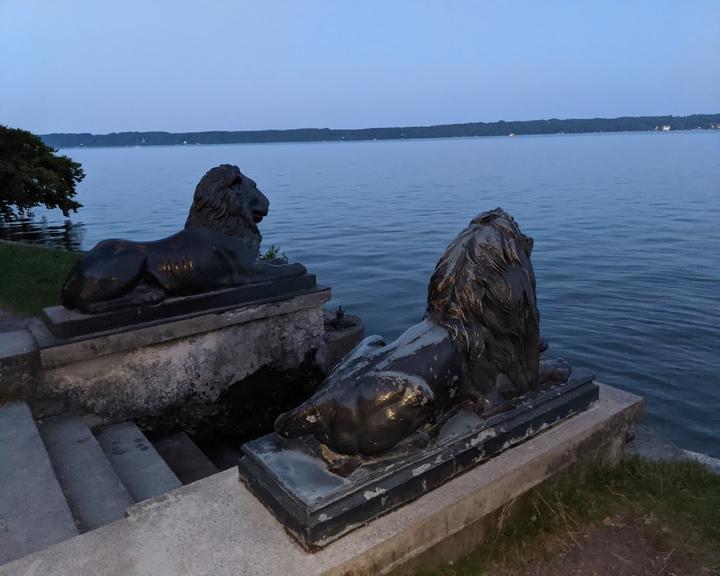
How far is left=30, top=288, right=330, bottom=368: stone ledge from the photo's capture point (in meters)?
4.85

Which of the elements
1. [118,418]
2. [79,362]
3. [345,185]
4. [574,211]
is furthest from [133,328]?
[345,185]

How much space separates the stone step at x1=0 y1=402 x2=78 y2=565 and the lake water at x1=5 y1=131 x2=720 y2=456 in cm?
682

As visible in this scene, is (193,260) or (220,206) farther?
(220,206)

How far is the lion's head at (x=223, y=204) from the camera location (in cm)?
564

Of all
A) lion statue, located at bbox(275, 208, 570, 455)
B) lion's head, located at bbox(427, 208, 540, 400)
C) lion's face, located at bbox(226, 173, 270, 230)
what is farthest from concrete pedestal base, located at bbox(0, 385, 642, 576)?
lion's face, located at bbox(226, 173, 270, 230)

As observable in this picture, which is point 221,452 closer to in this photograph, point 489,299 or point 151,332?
point 151,332

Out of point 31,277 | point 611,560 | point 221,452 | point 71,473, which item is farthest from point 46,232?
point 611,560

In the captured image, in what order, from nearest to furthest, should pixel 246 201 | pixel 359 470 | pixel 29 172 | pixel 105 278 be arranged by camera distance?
pixel 359 470
pixel 105 278
pixel 246 201
pixel 29 172

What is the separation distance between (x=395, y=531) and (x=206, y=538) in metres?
0.89

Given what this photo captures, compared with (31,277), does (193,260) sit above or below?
above

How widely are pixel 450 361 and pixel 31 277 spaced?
815 centimetres

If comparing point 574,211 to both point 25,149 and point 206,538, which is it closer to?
point 25,149

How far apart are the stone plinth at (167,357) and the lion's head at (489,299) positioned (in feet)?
8.66

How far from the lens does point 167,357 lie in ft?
17.8
